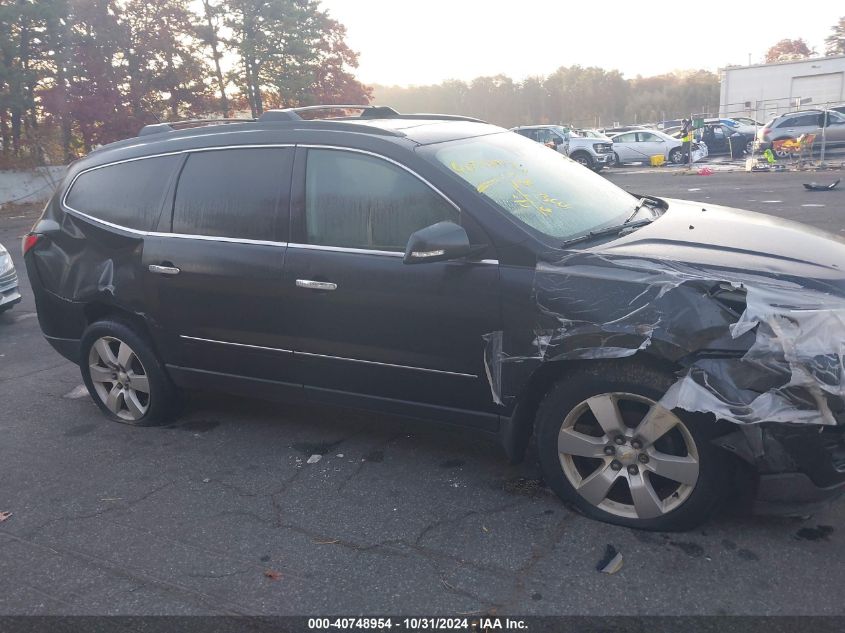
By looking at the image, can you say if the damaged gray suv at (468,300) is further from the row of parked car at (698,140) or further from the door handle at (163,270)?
the row of parked car at (698,140)

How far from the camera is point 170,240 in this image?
4395 mm

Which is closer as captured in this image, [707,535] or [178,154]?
[707,535]

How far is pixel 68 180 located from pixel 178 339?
62.2 inches

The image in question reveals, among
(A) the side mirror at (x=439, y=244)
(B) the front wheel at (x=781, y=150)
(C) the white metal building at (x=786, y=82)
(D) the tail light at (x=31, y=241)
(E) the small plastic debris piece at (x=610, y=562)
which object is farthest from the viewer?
(C) the white metal building at (x=786, y=82)

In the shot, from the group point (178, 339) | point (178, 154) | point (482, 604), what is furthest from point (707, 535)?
point (178, 154)

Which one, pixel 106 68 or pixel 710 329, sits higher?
pixel 106 68

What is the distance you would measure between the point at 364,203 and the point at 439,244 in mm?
659

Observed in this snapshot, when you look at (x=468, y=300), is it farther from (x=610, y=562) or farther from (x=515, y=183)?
(x=610, y=562)

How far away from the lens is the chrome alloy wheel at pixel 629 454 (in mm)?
3096

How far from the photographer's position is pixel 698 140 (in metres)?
26.4

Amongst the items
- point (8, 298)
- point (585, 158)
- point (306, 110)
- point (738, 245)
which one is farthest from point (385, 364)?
point (585, 158)

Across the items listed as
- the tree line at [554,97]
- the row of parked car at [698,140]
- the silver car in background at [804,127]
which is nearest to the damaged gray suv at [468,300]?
the row of parked car at [698,140]

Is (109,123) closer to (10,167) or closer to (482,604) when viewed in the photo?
(10,167)

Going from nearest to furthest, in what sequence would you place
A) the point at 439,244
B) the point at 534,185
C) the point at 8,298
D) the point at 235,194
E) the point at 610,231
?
the point at 439,244
the point at 610,231
the point at 534,185
the point at 235,194
the point at 8,298
